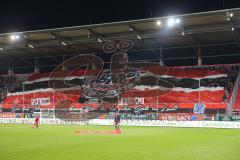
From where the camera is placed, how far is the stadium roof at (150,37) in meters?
41.5

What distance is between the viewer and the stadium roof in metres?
41.5

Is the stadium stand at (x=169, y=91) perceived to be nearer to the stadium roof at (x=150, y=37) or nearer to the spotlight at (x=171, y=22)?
the stadium roof at (x=150, y=37)

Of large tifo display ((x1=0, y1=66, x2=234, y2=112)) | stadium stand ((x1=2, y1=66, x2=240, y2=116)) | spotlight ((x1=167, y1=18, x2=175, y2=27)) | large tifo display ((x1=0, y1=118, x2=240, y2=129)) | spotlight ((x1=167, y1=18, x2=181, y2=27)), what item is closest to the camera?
large tifo display ((x1=0, y1=118, x2=240, y2=129))

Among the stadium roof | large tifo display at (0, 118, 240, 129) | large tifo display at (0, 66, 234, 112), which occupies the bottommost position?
large tifo display at (0, 118, 240, 129)

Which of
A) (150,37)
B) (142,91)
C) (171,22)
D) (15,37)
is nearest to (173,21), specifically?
(171,22)

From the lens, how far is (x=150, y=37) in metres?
47.4

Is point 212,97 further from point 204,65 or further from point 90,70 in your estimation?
point 90,70

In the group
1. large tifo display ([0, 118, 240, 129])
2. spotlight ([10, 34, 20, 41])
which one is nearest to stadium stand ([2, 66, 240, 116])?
large tifo display ([0, 118, 240, 129])

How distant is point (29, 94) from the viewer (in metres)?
58.8

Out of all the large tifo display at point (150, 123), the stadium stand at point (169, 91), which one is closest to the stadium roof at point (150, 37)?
the stadium stand at point (169, 91)

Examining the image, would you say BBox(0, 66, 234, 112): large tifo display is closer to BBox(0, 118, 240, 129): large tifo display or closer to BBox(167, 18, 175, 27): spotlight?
BBox(0, 118, 240, 129): large tifo display

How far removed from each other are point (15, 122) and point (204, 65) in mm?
26062

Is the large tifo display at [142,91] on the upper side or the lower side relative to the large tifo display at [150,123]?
upper

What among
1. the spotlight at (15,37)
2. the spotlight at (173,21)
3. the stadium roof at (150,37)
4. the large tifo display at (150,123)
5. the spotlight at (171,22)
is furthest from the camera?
the spotlight at (15,37)
